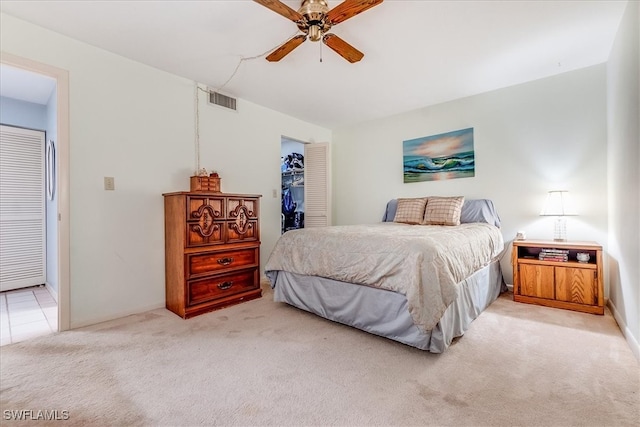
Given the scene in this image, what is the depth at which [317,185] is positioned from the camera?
4.52 meters

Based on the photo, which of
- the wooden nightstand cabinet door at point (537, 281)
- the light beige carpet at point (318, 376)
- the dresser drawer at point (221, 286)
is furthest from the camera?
the wooden nightstand cabinet door at point (537, 281)

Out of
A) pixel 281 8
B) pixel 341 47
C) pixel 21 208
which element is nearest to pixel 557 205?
pixel 341 47

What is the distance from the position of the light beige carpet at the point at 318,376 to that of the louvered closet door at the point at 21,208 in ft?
7.53

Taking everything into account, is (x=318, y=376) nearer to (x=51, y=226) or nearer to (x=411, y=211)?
(x=411, y=211)

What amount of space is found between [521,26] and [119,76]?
11.5ft

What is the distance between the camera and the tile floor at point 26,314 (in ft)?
7.64

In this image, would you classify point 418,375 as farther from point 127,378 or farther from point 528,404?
point 127,378

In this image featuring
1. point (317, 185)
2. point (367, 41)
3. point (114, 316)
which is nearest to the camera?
point (367, 41)

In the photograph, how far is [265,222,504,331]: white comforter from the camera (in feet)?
5.94

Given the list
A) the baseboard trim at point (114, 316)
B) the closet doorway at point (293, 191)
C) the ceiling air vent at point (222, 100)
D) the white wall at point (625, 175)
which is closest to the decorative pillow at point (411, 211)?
the white wall at point (625, 175)

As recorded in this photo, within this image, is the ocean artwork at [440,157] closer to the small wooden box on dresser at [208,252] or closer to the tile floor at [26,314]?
the small wooden box on dresser at [208,252]

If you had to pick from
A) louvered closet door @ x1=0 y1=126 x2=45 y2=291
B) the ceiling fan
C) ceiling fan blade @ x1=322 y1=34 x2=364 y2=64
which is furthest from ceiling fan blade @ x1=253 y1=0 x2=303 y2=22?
louvered closet door @ x1=0 y1=126 x2=45 y2=291

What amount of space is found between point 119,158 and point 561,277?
14.2ft

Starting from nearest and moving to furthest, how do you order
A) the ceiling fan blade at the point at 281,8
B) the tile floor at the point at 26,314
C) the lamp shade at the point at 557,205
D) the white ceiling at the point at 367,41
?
the ceiling fan blade at the point at 281,8, the white ceiling at the point at 367,41, the tile floor at the point at 26,314, the lamp shade at the point at 557,205
